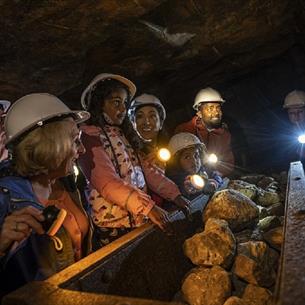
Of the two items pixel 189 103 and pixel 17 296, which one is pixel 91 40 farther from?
Result: pixel 189 103

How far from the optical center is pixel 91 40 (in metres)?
4.20

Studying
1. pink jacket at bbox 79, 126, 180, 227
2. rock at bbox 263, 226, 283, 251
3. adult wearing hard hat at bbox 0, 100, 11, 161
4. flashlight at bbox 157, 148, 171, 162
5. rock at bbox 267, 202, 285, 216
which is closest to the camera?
pink jacket at bbox 79, 126, 180, 227

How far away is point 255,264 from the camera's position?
2207 millimetres

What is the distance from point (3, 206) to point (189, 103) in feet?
26.0

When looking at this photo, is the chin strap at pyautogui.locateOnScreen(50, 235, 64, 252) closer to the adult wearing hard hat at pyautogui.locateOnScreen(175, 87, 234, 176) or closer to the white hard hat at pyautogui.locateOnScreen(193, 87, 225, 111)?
the adult wearing hard hat at pyautogui.locateOnScreen(175, 87, 234, 176)

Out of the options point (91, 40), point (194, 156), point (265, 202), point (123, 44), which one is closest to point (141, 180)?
point (194, 156)

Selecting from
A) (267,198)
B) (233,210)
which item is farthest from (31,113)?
(267,198)

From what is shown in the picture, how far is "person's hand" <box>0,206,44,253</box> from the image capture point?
1.38 meters

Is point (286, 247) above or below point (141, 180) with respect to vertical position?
below

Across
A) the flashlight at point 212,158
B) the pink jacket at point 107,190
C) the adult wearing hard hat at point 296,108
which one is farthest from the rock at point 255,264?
the adult wearing hard hat at point 296,108

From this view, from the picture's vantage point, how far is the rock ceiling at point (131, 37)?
3574 mm

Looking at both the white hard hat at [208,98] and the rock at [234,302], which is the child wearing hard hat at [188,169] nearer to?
the rock at [234,302]

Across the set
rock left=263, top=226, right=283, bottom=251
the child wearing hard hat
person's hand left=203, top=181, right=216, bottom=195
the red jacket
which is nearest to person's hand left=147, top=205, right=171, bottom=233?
rock left=263, top=226, right=283, bottom=251

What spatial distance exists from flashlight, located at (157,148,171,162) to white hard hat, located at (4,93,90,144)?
7.10 ft
